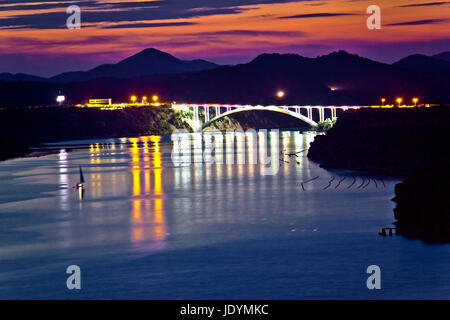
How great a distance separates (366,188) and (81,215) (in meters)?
22.1

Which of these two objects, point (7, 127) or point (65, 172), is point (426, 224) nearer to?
point (65, 172)

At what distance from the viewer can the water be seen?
31.1 m

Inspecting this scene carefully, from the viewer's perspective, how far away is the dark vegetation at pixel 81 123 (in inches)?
5906

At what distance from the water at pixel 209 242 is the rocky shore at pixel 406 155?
159 centimetres

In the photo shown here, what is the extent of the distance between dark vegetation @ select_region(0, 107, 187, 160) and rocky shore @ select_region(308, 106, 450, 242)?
6881 cm
